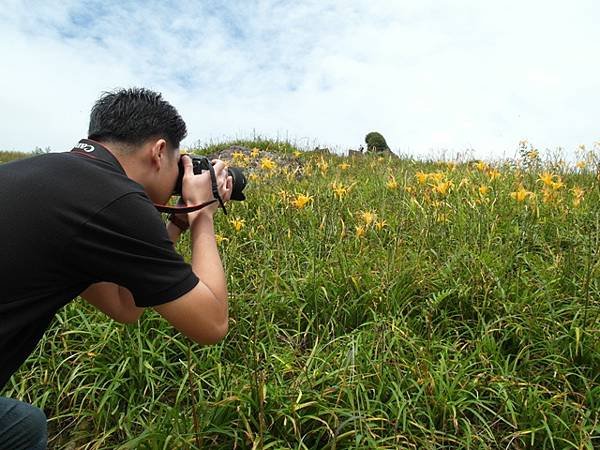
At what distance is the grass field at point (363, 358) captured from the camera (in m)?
1.89

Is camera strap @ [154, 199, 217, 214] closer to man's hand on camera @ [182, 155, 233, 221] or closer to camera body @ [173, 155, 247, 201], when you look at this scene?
man's hand on camera @ [182, 155, 233, 221]

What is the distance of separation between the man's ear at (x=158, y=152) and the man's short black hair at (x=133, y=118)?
27 mm

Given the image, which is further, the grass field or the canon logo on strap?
the grass field

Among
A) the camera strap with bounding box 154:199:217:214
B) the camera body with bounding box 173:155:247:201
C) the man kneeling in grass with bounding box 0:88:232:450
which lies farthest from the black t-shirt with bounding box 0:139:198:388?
the camera body with bounding box 173:155:247:201

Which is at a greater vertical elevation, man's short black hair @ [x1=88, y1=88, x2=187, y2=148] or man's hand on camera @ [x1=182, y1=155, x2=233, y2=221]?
man's short black hair @ [x1=88, y1=88, x2=187, y2=148]

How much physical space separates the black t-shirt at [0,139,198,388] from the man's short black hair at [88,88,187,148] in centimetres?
20

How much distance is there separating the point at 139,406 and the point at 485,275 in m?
1.88

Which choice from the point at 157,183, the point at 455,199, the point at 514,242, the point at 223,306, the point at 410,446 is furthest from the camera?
the point at 455,199

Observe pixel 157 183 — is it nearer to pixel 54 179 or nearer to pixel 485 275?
pixel 54 179

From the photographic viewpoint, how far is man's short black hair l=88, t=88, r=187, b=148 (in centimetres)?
151

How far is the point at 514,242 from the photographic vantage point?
3105mm

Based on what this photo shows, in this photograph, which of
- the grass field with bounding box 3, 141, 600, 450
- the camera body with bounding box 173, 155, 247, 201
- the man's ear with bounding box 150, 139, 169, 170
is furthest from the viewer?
the grass field with bounding box 3, 141, 600, 450

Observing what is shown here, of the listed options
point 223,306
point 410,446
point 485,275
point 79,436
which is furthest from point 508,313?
point 79,436

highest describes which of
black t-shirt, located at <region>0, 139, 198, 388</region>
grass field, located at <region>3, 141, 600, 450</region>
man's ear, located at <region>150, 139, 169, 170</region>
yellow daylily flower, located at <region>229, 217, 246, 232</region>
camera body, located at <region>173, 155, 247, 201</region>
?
man's ear, located at <region>150, 139, 169, 170</region>
